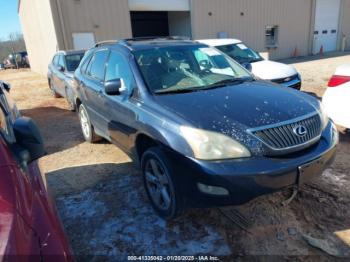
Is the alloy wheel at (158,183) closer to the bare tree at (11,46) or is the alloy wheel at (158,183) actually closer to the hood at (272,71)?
the hood at (272,71)

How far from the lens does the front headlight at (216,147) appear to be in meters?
2.37

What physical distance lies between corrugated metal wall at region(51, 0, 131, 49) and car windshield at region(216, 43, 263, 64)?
276 inches

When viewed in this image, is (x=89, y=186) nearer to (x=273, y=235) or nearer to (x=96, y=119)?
(x=96, y=119)

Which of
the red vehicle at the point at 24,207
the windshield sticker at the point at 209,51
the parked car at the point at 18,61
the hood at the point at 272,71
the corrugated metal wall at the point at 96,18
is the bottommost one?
the parked car at the point at 18,61

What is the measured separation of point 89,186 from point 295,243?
8.21ft

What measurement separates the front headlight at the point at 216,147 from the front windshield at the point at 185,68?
927 millimetres

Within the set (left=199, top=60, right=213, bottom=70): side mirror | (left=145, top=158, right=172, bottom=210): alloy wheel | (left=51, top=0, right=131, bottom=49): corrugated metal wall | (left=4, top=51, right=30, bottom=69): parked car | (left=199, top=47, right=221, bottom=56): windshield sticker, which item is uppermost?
(left=51, top=0, right=131, bottom=49): corrugated metal wall

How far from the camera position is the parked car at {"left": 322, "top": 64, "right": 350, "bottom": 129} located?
4121mm

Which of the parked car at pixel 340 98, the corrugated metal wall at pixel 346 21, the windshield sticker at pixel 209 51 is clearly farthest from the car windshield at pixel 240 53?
the corrugated metal wall at pixel 346 21

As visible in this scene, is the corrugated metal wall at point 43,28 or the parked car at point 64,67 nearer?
the parked car at point 64,67

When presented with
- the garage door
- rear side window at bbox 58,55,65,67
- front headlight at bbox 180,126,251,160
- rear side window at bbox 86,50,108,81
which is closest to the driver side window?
rear side window at bbox 86,50,108,81

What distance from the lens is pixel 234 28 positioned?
1798cm

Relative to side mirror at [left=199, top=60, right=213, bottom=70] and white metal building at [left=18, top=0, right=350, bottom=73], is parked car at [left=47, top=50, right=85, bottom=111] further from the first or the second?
side mirror at [left=199, top=60, right=213, bottom=70]

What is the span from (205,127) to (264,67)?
561 cm
